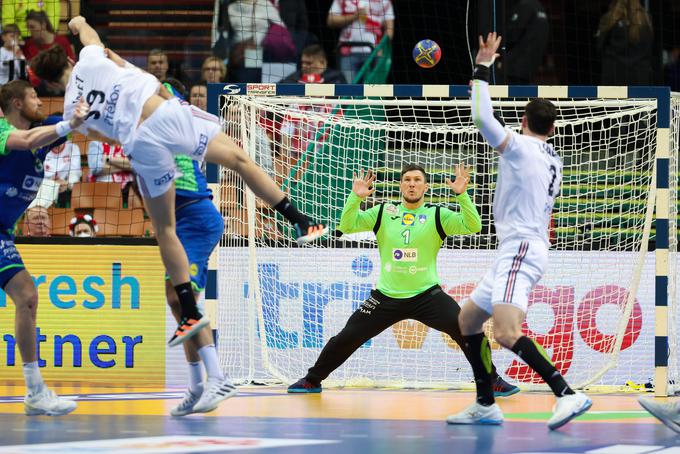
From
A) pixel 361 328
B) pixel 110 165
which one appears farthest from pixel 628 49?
pixel 110 165

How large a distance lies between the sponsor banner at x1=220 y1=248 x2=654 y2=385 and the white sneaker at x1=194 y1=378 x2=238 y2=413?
11.0 feet

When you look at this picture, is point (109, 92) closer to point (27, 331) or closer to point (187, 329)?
point (187, 329)

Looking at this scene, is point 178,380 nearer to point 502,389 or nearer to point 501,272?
point 502,389

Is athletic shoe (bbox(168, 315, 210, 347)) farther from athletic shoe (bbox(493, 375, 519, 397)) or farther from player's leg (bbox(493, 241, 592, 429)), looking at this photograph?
athletic shoe (bbox(493, 375, 519, 397))

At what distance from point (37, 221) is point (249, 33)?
383 centimetres

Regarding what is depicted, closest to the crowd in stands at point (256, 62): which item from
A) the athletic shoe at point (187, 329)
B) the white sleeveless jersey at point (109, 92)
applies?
the white sleeveless jersey at point (109, 92)

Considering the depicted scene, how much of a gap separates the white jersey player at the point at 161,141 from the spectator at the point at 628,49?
23.4 ft

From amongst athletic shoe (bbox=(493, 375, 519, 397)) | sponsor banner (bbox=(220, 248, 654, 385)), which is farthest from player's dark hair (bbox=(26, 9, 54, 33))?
athletic shoe (bbox=(493, 375, 519, 397))

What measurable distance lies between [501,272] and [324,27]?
832cm

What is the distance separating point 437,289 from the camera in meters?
9.90

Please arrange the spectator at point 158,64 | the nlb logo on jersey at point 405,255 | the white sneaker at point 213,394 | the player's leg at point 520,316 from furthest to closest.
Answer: the spectator at point 158,64, the nlb logo on jersey at point 405,255, the white sneaker at point 213,394, the player's leg at point 520,316

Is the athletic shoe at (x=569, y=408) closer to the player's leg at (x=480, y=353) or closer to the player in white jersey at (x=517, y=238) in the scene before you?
the player in white jersey at (x=517, y=238)

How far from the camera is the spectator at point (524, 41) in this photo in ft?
41.9

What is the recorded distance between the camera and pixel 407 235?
32.9 ft
